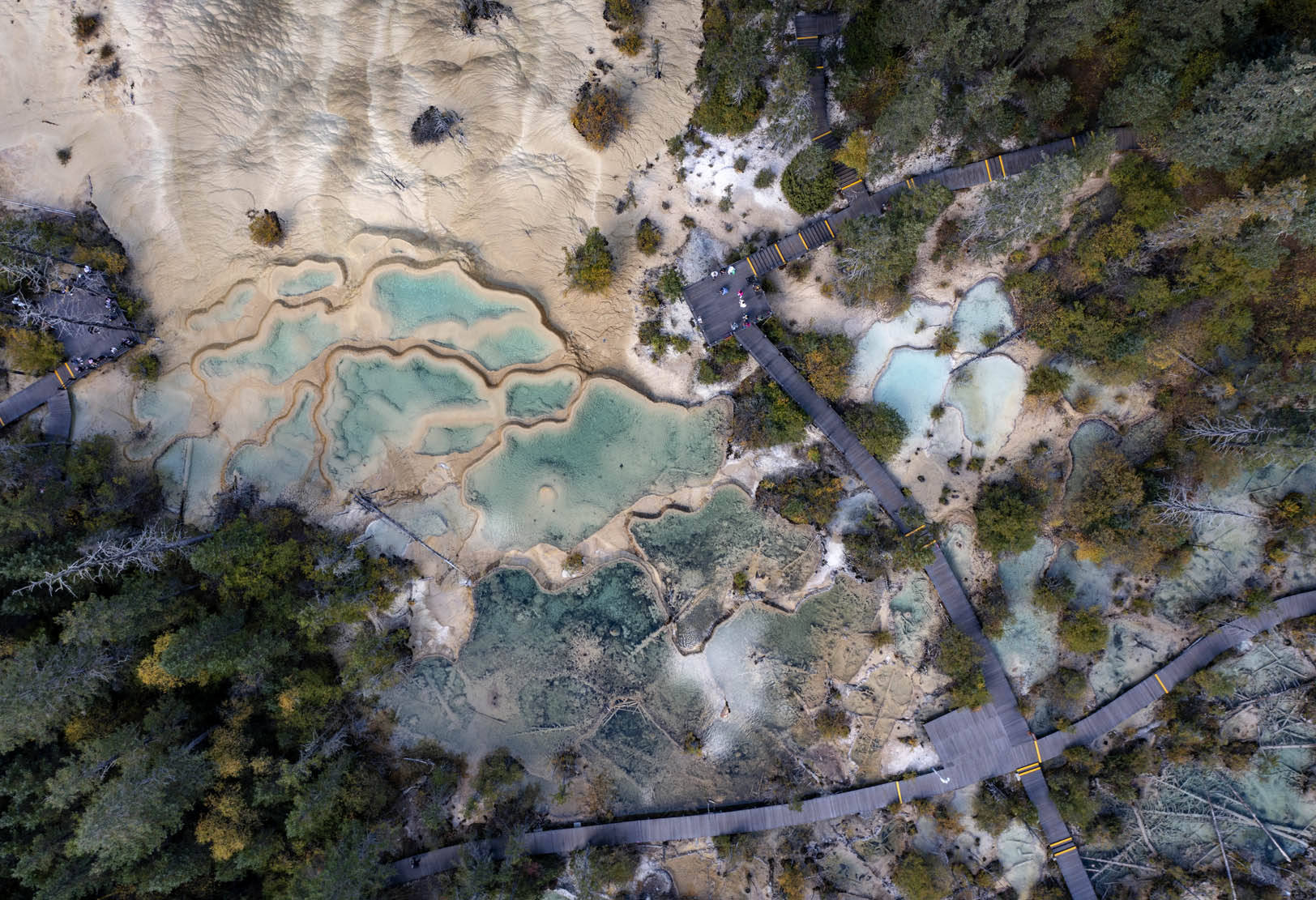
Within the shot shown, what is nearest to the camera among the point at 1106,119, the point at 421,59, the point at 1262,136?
the point at 1262,136

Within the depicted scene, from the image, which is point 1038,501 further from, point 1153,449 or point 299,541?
point 299,541

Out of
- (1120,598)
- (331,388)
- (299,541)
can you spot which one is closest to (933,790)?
(1120,598)

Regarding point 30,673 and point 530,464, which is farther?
point 530,464

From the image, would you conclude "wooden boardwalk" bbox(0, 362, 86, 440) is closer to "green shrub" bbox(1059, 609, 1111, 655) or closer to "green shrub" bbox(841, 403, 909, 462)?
"green shrub" bbox(841, 403, 909, 462)

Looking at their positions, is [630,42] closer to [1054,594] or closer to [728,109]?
[728,109]

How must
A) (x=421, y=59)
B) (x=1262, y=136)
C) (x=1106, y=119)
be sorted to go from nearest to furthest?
1. (x=1262, y=136)
2. (x=1106, y=119)
3. (x=421, y=59)

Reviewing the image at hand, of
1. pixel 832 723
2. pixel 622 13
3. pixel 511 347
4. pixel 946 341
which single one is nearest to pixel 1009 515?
pixel 946 341

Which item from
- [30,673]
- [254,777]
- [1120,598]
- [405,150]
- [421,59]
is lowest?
[254,777]

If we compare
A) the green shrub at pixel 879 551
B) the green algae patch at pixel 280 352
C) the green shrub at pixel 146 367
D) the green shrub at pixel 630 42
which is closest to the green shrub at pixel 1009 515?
the green shrub at pixel 879 551
